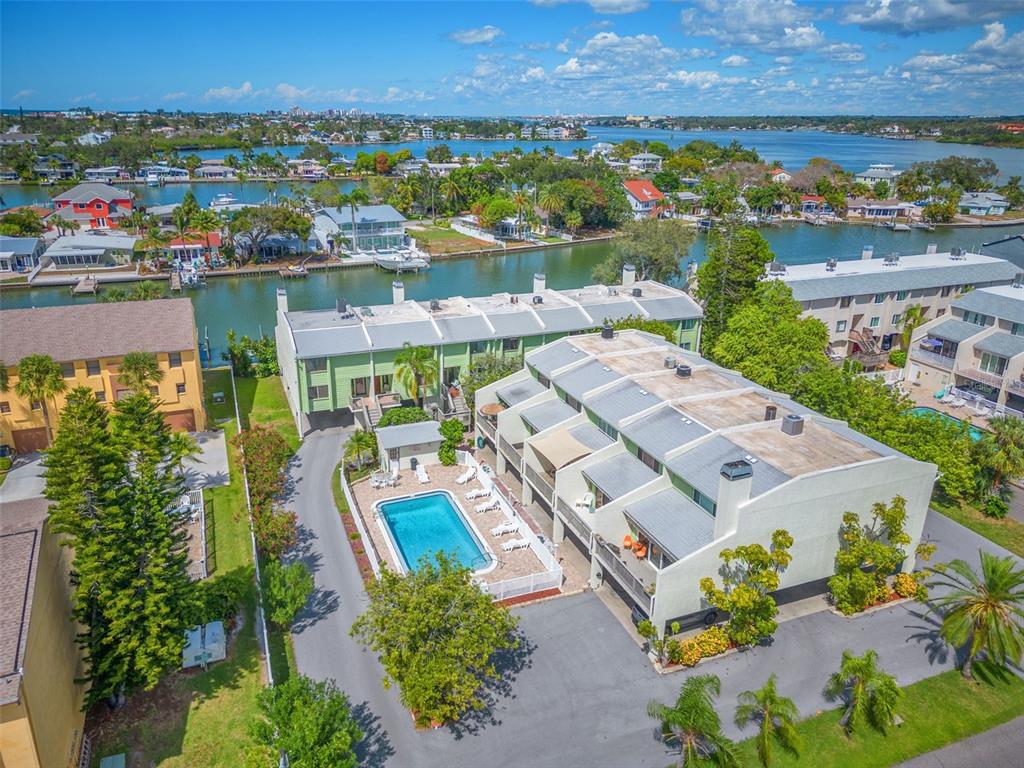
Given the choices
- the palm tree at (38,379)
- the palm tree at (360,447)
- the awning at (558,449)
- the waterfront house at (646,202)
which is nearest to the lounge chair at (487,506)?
the awning at (558,449)

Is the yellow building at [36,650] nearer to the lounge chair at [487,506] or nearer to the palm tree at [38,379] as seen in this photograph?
the palm tree at [38,379]

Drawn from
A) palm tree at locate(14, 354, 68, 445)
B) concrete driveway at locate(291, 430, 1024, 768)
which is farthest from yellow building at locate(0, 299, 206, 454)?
concrete driveway at locate(291, 430, 1024, 768)

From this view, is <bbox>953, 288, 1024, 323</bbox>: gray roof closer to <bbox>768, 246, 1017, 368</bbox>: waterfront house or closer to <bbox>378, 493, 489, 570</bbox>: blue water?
<bbox>768, 246, 1017, 368</bbox>: waterfront house

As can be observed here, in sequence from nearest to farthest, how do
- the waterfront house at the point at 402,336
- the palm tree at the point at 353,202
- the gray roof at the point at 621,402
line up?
the gray roof at the point at 621,402 → the waterfront house at the point at 402,336 → the palm tree at the point at 353,202

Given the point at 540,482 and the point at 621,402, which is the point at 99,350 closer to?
the point at 540,482

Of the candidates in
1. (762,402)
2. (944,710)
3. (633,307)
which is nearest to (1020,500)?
(762,402)

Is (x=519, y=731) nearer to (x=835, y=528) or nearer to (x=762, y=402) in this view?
(x=835, y=528)
